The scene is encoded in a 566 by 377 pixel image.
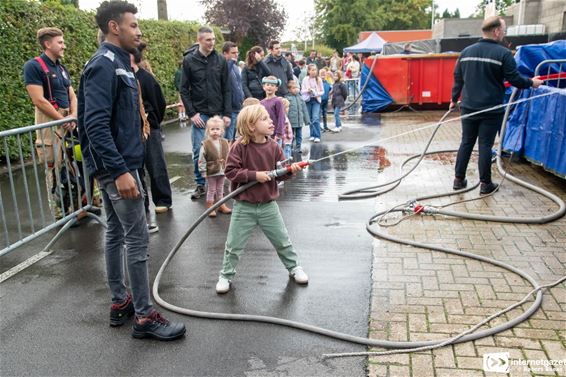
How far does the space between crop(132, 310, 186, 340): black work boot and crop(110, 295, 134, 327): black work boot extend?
228 millimetres

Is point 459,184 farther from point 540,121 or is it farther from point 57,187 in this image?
point 57,187

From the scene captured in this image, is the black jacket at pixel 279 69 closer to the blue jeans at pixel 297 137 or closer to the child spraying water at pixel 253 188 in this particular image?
the blue jeans at pixel 297 137

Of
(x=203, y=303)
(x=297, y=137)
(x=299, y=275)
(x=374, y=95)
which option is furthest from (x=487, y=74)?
(x=374, y=95)

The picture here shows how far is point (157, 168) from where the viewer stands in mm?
6309

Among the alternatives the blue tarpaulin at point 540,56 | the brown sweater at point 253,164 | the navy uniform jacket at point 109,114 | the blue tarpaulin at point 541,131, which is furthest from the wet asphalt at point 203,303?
the blue tarpaulin at point 540,56

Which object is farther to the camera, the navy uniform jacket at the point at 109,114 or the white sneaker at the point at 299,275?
the white sneaker at the point at 299,275

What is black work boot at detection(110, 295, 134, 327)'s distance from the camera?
3.65 metres

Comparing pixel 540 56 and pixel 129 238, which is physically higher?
pixel 540 56

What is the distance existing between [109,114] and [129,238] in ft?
2.64

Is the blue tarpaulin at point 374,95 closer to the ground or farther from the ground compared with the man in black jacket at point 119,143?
closer to the ground

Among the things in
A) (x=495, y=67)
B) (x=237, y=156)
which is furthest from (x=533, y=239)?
(x=237, y=156)

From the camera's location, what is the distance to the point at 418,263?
14.8ft

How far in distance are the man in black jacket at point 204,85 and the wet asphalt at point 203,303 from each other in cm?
130

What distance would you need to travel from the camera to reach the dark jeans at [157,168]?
621 centimetres
